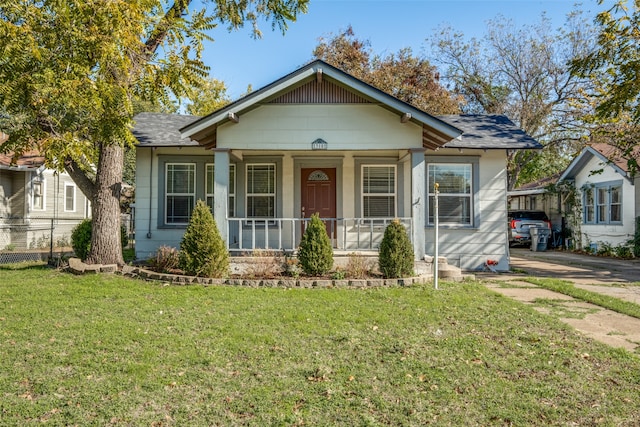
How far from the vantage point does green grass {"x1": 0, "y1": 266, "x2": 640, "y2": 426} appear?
3557 mm

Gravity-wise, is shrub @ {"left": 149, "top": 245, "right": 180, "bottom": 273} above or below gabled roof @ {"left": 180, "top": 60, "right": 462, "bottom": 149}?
below

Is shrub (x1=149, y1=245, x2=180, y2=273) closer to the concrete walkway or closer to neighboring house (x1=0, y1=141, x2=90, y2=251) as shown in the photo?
the concrete walkway

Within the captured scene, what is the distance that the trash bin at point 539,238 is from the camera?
2017 cm

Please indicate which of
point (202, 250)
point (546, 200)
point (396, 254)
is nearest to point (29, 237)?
point (202, 250)

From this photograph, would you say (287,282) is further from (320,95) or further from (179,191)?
(179,191)

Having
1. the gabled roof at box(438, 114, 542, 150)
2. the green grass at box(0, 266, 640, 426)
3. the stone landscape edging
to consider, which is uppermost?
the gabled roof at box(438, 114, 542, 150)

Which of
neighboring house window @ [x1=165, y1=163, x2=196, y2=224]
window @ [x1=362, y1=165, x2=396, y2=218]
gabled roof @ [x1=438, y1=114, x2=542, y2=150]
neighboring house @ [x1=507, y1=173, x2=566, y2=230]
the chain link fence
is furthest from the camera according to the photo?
neighboring house @ [x1=507, y1=173, x2=566, y2=230]

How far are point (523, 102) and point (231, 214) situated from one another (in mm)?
19437

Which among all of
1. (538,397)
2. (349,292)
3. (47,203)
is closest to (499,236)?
(349,292)

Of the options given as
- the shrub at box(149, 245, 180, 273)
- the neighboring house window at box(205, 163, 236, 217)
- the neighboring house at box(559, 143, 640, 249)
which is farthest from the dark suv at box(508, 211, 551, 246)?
the shrub at box(149, 245, 180, 273)

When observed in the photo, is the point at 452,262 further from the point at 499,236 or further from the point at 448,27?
the point at 448,27

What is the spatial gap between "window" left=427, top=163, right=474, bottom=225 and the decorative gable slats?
132 inches

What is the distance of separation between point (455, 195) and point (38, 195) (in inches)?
696

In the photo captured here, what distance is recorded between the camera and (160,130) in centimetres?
1265
